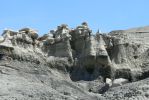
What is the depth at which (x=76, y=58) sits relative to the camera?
138 feet

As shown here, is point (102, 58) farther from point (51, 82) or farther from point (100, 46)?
point (51, 82)

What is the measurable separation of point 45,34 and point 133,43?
5.59 metres

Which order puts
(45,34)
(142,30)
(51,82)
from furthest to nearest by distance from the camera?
1. (142,30)
2. (45,34)
3. (51,82)

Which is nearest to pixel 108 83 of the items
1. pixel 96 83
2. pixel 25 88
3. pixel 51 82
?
pixel 96 83

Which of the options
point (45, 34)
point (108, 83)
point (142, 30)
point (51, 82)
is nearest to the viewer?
point (51, 82)

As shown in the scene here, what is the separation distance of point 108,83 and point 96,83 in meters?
0.92

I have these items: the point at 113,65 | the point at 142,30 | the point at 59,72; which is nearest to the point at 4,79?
the point at 59,72

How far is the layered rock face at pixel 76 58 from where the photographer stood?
1471 inches

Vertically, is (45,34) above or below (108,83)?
above

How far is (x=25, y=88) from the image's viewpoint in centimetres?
3438

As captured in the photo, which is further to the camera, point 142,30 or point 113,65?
point 142,30

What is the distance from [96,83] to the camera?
133 ft

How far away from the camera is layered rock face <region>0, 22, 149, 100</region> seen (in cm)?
3738

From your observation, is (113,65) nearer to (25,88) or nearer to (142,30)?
(142,30)
